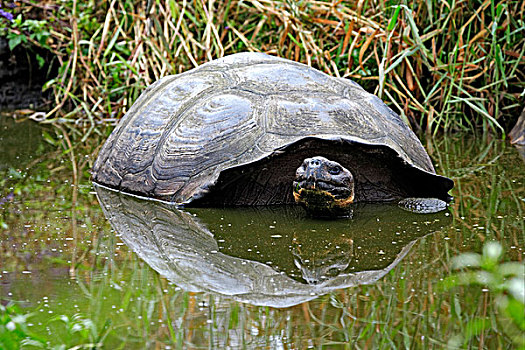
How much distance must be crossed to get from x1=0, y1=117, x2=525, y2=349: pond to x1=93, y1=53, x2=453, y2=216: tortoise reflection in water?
0.10 meters

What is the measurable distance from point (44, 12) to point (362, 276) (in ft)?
19.8

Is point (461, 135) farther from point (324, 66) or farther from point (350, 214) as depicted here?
point (350, 214)

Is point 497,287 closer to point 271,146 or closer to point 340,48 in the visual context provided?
point 271,146

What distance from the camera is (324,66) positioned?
533 centimetres

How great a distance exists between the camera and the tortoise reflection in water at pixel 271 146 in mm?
2803

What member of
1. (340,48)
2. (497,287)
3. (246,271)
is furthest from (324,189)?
(340,48)

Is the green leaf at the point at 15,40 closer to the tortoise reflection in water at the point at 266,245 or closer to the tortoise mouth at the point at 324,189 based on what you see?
the tortoise reflection in water at the point at 266,245

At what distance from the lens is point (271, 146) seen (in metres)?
2.83

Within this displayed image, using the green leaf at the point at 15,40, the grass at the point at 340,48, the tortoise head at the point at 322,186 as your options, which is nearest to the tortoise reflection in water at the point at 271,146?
the tortoise head at the point at 322,186

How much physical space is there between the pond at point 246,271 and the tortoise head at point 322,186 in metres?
0.07

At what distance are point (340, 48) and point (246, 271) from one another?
3682 millimetres

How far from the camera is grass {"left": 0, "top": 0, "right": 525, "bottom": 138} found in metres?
5.12

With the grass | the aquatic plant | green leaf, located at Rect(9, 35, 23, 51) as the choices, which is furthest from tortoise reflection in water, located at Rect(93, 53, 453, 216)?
green leaf, located at Rect(9, 35, 23, 51)

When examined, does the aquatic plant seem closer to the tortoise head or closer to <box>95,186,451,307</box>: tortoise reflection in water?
<box>95,186,451,307</box>: tortoise reflection in water
